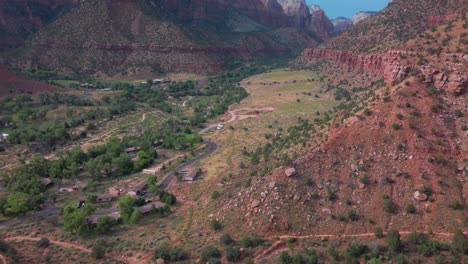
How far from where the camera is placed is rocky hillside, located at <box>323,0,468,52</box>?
277 ft

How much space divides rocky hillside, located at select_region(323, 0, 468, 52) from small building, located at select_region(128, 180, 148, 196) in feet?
189

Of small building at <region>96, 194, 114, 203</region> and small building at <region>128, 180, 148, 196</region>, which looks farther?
small building at <region>128, 180, 148, 196</region>

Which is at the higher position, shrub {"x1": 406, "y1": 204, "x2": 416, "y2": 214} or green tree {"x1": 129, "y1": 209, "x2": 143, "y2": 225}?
shrub {"x1": 406, "y1": 204, "x2": 416, "y2": 214}

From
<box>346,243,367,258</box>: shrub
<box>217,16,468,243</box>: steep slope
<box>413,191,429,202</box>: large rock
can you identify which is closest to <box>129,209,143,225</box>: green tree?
<box>217,16,468,243</box>: steep slope

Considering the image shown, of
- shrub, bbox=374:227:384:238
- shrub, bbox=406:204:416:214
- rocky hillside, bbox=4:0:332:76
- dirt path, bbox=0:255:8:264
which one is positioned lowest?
dirt path, bbox=0:255:8:264

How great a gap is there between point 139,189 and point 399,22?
3032 inches

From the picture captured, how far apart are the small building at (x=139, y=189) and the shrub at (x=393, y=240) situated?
2966cm

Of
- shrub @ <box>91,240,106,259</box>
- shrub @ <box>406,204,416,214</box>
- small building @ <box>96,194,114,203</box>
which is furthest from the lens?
small building @ <box>96,194,114,203</box>

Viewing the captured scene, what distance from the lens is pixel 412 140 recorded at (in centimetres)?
3550

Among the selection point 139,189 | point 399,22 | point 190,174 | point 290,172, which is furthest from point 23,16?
point 290,172

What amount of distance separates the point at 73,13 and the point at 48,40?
50.7ft

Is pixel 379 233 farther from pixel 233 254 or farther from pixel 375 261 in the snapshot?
pixel 233 254

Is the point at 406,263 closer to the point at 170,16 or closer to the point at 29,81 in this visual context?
the point at 29,81

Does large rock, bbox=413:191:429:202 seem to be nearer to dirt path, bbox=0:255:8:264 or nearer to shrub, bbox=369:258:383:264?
shrub, bbox=369:258:383:264
